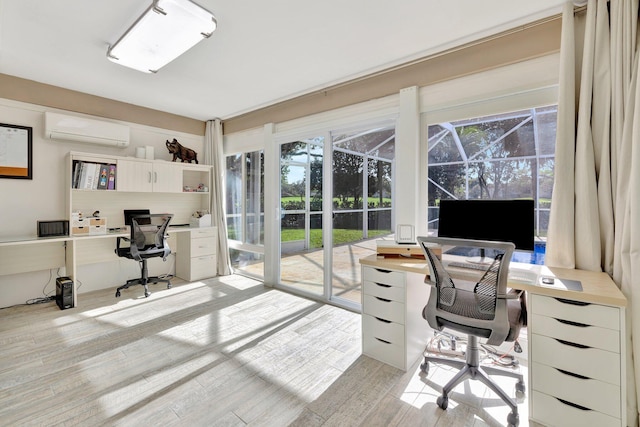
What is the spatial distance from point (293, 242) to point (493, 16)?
3.12 metres

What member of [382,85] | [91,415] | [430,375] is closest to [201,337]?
[91,415]

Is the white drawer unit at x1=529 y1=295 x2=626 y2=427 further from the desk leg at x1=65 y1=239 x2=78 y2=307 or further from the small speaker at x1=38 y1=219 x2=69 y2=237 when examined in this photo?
the small speaker at x1=38 y1=219 x2=69 y2=237

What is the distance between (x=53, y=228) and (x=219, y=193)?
205cm

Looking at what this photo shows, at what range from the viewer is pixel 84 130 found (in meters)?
3.52

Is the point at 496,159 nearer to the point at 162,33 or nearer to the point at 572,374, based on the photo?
the point at 572,374

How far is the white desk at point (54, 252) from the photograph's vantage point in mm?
3127

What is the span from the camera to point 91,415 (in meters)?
1.67

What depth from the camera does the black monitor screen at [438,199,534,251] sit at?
197cm

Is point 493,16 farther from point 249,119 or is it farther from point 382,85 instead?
point 249,119

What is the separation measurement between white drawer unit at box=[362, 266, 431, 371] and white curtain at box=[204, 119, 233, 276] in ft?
9.77

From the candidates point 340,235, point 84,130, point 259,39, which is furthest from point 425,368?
point 84,130

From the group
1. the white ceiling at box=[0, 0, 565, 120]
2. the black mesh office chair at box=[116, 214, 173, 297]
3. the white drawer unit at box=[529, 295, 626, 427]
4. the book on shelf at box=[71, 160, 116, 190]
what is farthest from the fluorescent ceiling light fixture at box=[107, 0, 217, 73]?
the white drawer unit at box=[529, 295, 626, 427]

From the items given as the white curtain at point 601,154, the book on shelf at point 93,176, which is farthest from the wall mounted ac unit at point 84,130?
the white curtain at point 601,154

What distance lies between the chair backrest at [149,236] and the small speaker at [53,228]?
703 millimetres
